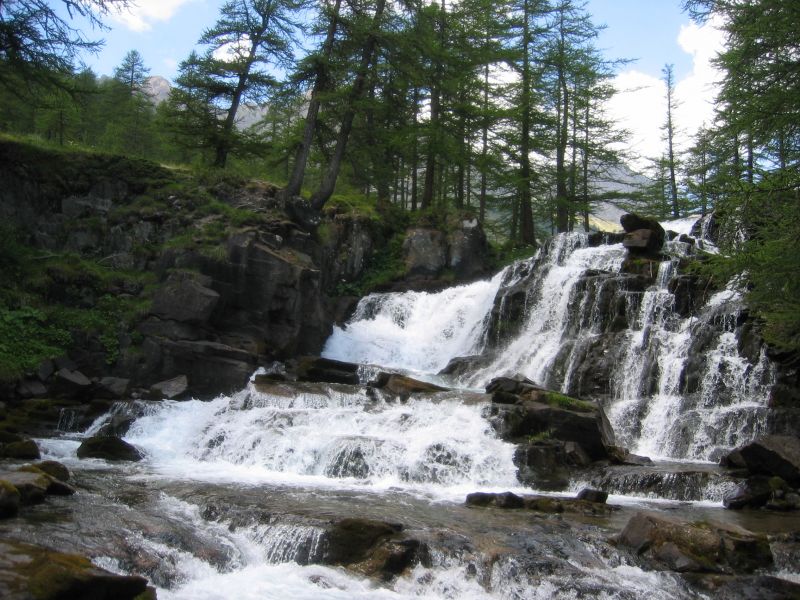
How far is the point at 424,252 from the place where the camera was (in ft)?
94.7

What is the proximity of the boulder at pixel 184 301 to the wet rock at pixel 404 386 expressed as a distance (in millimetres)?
5577

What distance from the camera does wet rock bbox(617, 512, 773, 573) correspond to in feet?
26.9

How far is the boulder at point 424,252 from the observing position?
2852 centimetres

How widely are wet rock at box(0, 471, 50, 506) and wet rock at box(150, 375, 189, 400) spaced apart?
7.07 meters

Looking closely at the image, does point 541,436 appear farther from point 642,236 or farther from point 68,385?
point 68,385

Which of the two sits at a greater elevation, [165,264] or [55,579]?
[165,264]

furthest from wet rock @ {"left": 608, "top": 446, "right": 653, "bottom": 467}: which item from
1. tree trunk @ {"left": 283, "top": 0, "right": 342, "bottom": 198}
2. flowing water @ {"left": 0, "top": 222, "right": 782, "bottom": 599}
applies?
tree trunk @ {"left": 283, "top": 0, "right": 342, "bottom": 198}

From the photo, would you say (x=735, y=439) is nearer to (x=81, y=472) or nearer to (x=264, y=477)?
(x=264, y=477)

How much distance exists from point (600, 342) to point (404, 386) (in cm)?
631

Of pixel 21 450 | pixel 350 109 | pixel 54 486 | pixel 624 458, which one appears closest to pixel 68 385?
pixel 21 450

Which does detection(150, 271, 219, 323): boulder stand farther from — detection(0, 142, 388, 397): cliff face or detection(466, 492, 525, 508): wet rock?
detection(466, 492, 525, 508): wet rock

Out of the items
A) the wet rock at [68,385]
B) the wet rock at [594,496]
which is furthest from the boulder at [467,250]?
the wet rock at [594,496]

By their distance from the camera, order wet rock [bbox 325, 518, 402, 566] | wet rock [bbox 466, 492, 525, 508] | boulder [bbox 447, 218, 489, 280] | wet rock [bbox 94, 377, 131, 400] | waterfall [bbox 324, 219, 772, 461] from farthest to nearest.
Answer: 1. boulder [bbox 447, 218, 489, 280]
2. wet rock [bbox 94, 377, 131, 400]
3. waterfall [bbox 324, 219, 772, 461]
4. wet rock [bbox 466, 492, 525, 508]
5. wet rock [bbox 325, 518, 402, 566]

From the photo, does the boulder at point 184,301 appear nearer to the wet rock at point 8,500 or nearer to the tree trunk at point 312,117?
the tree trunk at point 312,117
